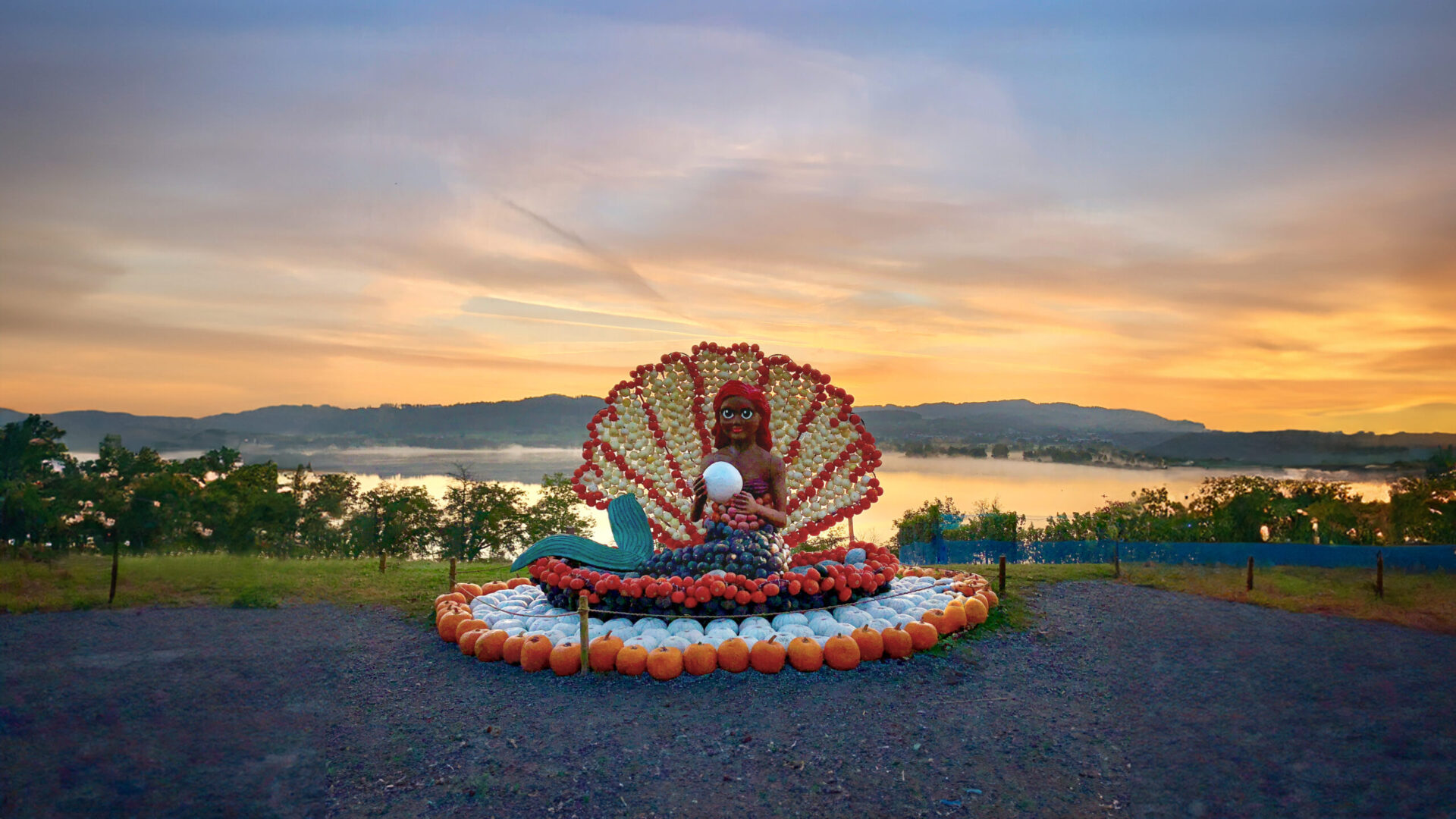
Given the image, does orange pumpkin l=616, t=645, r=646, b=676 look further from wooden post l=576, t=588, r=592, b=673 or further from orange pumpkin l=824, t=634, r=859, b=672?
orange pumpkin l=824, t=634, r=859, b=672

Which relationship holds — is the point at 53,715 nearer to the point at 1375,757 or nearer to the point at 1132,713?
the point at 1132,713

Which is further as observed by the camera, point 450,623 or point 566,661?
point 450,623

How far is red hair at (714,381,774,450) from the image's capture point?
30.2ft

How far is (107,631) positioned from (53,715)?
3120 mm

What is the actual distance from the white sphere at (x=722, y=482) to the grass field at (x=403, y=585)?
3038 millimetres

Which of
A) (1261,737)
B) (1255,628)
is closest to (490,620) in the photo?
(1261,737)

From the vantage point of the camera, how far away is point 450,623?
833 centimetres

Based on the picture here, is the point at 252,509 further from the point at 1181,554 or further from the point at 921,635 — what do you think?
the point at 1181,554

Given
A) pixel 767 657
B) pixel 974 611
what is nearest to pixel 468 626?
pixel 767 657

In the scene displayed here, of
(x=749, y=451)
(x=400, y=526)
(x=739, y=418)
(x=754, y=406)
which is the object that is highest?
(x=754, y=406)

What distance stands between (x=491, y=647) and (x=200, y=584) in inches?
241

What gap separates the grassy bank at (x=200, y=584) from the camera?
10.2m

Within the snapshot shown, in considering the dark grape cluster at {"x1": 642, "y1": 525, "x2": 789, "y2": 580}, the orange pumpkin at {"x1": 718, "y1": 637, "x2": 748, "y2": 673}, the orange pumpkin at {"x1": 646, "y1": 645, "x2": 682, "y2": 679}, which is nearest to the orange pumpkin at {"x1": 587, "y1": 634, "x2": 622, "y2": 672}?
the orange pumpkin at {"x1": 646, "y1": 645, "x2": 682, "y2": 679}

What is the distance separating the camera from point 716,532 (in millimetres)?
8531
